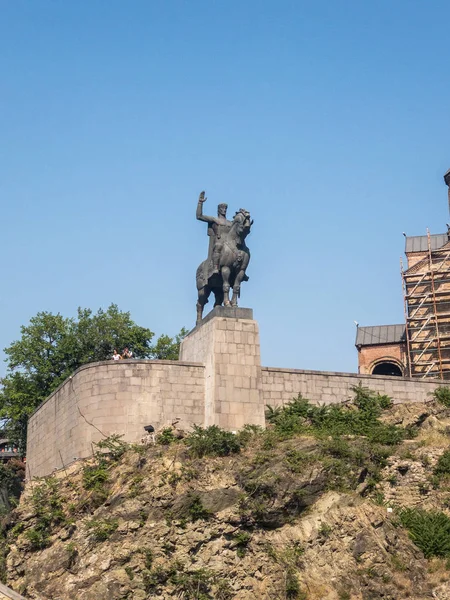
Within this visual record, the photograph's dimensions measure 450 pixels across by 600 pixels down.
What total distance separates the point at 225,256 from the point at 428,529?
10463mm

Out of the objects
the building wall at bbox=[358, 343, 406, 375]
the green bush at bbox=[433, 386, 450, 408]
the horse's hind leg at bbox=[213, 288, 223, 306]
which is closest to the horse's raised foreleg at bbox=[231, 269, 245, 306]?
the horse's hind leg at bbox=[213, 288, 223, 306]

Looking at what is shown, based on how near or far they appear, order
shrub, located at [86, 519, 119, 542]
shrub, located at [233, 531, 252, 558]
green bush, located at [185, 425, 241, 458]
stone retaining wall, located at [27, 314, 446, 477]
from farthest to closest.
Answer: stone retaining wall, located at [27, 314, 446, 477] → green bush, located at [185, 425, 241, 458] → shrub, located at [86, 519, 119, 542] → shrub, located at [233, 531, 252, 558]

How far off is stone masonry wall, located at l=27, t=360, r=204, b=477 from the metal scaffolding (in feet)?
62.5

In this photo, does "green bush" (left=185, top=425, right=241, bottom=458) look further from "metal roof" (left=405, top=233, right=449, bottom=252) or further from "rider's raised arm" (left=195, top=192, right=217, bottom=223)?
"metal roof" (left=405, top=233, right=449, bottom=252)

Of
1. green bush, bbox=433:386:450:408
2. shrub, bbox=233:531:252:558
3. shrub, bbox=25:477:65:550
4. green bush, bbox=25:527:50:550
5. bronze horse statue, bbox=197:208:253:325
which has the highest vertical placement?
bronze horse statue, bbox=197:208:253:325

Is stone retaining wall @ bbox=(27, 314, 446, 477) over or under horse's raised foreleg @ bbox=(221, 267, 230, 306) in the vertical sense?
under

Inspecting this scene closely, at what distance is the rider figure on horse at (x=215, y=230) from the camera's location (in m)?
32.0

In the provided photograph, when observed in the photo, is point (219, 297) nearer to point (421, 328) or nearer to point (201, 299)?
point (201, 299)

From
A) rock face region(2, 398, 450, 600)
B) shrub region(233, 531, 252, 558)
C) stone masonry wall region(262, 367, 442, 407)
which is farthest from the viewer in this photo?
stone masonry wall region(262, 367, 442, 407)

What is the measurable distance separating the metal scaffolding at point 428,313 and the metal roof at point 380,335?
3.47m

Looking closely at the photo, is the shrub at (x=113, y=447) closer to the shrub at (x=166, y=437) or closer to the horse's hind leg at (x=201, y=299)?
the shrub at (x=166, y=437)

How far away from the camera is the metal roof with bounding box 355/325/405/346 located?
2076 inches

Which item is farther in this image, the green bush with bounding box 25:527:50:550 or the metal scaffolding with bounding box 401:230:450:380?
the metal scaffolding with bounding box 401:230:450:380

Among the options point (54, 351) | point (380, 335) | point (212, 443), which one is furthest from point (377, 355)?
point (212, 443)
